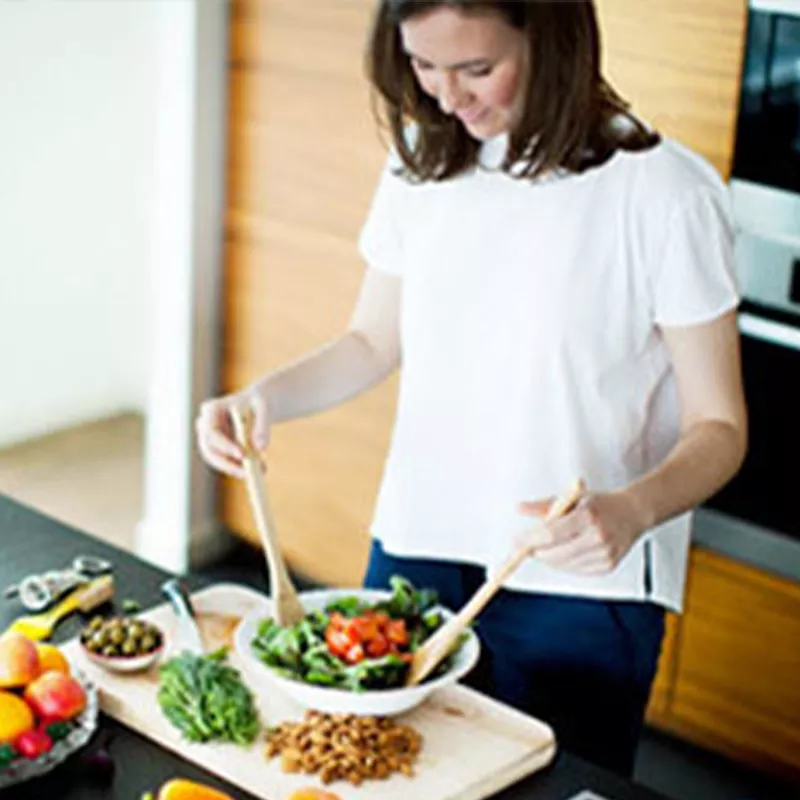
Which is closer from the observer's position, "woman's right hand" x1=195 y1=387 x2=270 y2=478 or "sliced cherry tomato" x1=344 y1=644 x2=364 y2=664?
"sliced cherry tomato" x1=344 y1=644 x2=364 y2=664

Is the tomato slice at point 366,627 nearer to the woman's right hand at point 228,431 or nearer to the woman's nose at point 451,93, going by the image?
the woman's right hand at point 228,431

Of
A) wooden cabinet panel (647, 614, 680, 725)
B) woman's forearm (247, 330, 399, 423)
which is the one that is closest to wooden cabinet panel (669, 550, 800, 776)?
wooden cabinet panel (647, 614, 680, 725)

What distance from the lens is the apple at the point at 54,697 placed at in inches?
64.7

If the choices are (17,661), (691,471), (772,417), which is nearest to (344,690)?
(17,661)

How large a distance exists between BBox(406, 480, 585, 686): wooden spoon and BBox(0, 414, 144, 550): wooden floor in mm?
2315

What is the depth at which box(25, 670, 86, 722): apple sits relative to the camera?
164 cm

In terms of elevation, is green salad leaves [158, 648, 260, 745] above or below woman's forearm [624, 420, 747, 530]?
below

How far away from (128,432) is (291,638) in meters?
2.98

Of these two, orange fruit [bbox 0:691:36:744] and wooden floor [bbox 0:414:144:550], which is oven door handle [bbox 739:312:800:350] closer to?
orange fruit [bbox 0:691:36:744]

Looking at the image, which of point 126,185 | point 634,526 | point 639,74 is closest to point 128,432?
point 126,185

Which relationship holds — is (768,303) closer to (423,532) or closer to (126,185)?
(423,532)

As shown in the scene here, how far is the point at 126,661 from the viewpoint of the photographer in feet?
5.91

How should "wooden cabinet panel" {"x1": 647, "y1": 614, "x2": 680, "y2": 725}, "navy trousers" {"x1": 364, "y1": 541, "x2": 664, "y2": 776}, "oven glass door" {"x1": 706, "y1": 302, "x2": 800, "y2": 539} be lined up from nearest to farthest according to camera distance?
"navy trousers" {"x1": 364, "y1": 541, "x2": 664, "y2": 776} < "oven glass door" {"x1": 706, "y1": 302, "x2": 800, "y2": 539} < "wooden cabinet panel" {"x1": 647, "y1": 614, "x2": 680, "y2": 725}

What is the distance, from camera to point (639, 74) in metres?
2.85
